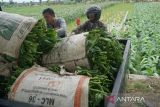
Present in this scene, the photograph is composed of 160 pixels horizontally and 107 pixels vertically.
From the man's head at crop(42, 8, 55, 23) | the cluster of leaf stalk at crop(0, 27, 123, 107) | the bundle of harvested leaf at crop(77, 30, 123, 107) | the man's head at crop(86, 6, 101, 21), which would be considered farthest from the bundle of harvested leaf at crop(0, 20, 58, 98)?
the man's head at crop(42, 8, 55, 23)

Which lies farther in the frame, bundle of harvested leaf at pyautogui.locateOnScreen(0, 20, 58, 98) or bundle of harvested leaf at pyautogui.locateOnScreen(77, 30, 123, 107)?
bundle of harvested leaf at pyautogui.locateOnScreen(0, 20, 58, 98)

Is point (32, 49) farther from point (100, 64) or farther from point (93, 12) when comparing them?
point (93, 12)

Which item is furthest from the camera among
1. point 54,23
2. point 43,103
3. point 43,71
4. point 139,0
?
point 139,0

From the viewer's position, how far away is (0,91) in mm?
3131

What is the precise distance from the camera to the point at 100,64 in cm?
354

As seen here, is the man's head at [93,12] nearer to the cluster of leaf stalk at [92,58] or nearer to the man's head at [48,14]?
the man's head at [48,14]

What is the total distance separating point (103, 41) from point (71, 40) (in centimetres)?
34

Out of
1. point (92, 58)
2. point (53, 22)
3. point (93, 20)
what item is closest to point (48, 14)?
point (53, 22)

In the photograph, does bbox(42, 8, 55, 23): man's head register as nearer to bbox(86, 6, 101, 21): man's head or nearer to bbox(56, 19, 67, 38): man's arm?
bbox(56, 19, 67, 38): man's arm

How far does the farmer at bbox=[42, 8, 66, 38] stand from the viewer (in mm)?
7093

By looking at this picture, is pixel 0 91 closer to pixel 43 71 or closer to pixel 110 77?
pixel 43 71

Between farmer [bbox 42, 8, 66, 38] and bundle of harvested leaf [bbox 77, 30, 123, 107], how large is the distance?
3.05 m

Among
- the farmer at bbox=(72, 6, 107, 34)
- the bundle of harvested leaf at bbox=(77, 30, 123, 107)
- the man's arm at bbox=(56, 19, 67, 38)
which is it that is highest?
the bundle of harvested leaf at bbox=(77, 30, 123, 107)

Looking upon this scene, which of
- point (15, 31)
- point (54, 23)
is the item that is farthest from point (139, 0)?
point (15, 31)
